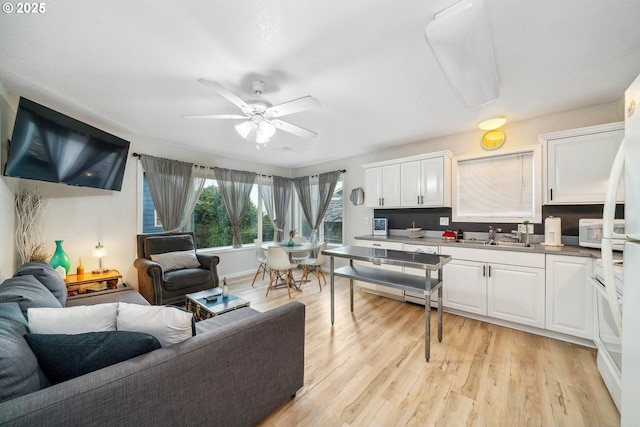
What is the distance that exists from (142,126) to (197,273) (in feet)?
7.09

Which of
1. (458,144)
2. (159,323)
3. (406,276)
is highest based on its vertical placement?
(458,144)

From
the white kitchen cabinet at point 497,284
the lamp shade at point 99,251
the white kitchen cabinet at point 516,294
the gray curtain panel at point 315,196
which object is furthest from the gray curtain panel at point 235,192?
the white kitchen cabinet at point 516,294

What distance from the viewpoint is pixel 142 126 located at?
10.6 ft

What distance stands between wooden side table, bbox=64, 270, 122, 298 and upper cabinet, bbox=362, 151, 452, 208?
382 cm

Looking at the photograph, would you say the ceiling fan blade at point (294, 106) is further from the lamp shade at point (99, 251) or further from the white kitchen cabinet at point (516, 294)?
the lamp shade at point (99, 251)

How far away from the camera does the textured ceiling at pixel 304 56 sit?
1.42 metres

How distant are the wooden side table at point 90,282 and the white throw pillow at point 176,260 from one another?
49 cm

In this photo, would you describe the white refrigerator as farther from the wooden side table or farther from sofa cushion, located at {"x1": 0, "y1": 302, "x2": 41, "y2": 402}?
the wooden side table

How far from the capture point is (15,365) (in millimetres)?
835

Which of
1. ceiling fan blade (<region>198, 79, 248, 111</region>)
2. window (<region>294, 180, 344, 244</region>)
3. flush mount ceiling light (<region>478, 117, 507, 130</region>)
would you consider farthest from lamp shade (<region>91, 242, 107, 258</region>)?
flush mount ceiling light (<region>478, 117, 507, 130</region>)

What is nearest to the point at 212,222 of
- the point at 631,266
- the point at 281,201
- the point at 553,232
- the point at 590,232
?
the point at 281,201

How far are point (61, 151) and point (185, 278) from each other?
6.25 ft

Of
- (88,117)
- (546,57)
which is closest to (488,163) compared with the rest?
(546,57)

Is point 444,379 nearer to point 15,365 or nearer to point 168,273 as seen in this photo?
point 15,365
